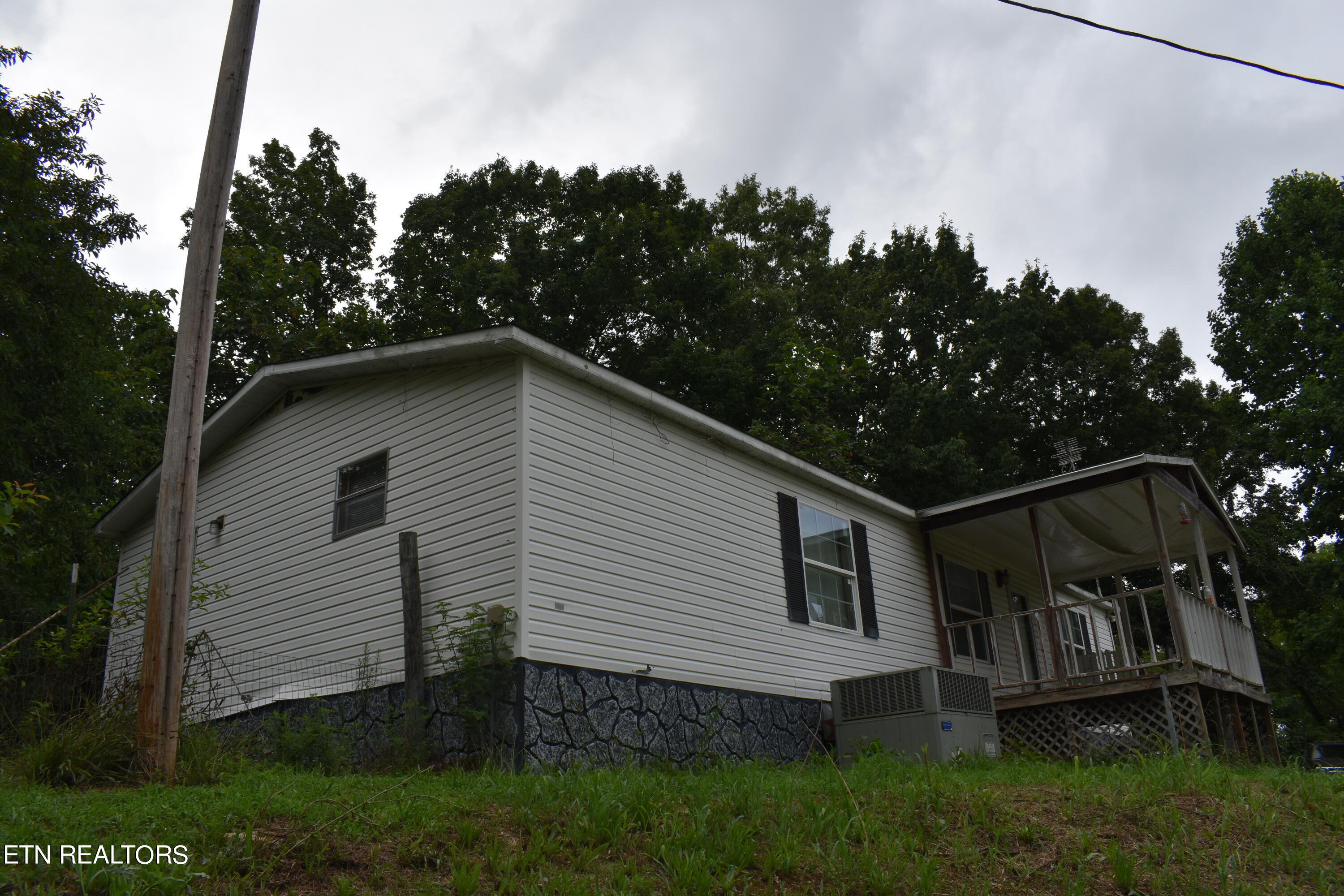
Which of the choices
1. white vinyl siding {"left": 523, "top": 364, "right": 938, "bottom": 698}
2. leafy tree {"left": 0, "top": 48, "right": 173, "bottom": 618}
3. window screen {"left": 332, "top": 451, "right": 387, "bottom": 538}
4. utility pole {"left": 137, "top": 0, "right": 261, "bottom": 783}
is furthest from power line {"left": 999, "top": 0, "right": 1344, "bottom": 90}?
leafy tree {"left": 0, "top": 48, "right": 173, "bottom": 618}

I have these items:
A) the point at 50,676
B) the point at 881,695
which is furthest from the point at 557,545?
the point at 50,676

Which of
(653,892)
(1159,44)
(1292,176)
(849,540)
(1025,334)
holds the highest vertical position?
(1292,176)

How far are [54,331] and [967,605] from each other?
13477 mm

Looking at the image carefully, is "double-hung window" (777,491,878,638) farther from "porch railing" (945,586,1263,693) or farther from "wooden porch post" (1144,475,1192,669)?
"wooden porch post" (1144,475,1192,669)

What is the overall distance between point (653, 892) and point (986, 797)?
7.95ft

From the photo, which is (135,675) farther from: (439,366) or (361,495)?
(439,366)

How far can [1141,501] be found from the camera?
12.5m

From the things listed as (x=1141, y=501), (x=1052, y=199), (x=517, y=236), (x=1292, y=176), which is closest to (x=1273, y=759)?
(x=1141, y=501)

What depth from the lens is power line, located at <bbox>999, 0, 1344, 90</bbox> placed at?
757cm

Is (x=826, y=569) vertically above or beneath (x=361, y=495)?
beneath

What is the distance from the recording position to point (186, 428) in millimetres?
5914

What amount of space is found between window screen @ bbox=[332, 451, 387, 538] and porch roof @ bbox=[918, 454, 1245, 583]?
24.1 ft

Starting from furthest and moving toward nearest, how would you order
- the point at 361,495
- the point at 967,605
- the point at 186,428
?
the point at 967,605, the point at 361,495, the point at 186,428

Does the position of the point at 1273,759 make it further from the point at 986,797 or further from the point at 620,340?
the point at 620,340
